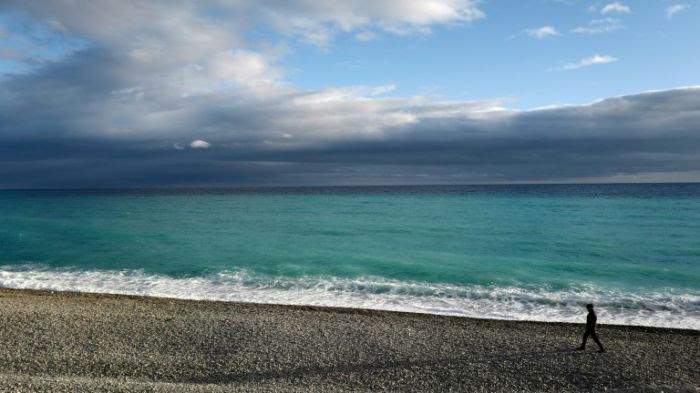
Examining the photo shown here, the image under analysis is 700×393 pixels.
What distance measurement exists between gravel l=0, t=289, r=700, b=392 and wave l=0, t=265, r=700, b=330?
175cm

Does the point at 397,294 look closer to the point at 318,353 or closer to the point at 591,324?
the point at 318,353

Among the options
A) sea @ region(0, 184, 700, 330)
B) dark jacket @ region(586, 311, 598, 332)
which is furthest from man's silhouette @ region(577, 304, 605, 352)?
sea @ region(0, 184, 700, 330)

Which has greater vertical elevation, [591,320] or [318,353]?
[591,320]

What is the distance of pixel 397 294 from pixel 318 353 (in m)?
8.40

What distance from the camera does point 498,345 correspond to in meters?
12.7

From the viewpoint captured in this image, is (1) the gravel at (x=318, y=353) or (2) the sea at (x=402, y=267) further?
(2) the sea at (x=402, y=267)

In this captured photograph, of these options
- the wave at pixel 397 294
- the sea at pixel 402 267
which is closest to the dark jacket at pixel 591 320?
the wave at pixel 397 294

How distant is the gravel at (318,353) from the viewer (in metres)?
10.1

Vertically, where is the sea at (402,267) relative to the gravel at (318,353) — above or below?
below

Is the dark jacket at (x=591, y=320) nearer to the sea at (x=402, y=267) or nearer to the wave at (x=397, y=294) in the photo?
the wave at (x=397, y=294)

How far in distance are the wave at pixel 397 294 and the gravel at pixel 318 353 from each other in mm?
1752

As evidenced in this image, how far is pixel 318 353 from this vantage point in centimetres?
1194

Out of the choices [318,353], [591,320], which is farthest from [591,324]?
[318,353]

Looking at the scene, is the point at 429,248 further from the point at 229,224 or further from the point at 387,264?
the point at 229,224
